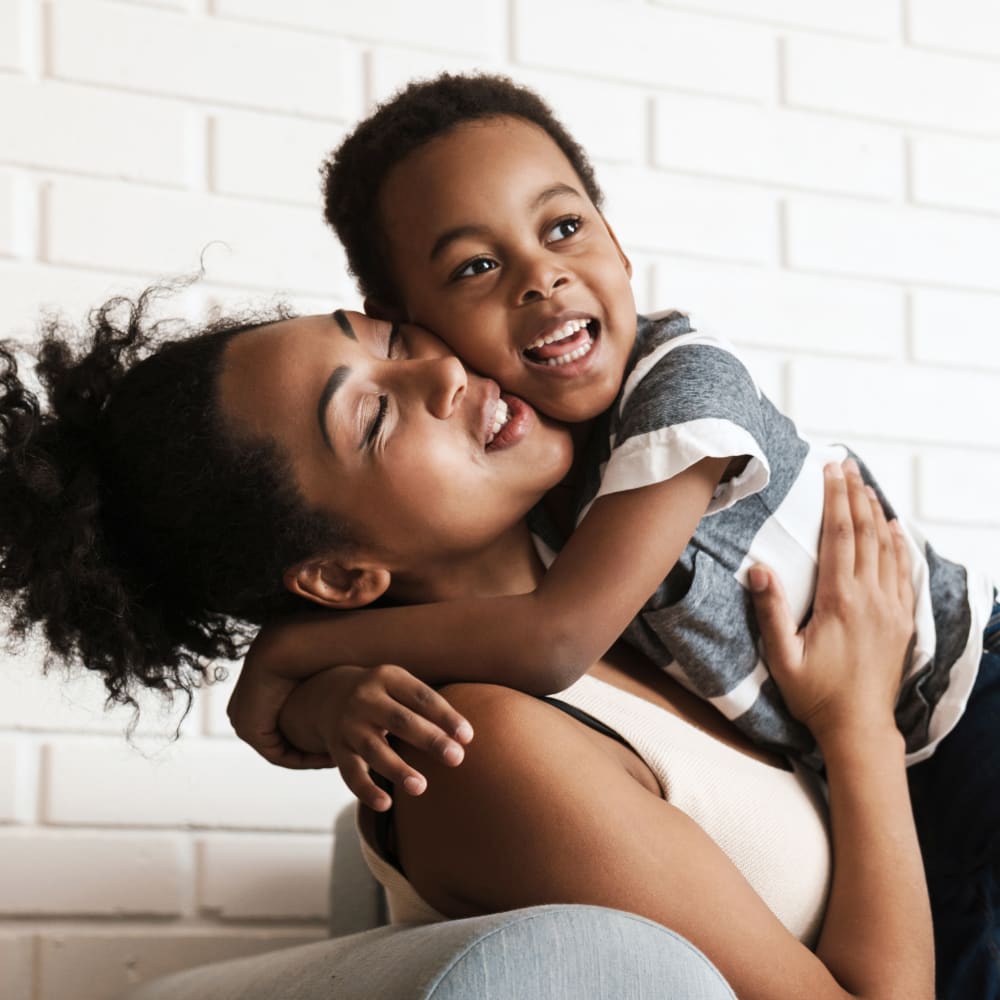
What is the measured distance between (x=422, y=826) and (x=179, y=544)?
31 centimetres

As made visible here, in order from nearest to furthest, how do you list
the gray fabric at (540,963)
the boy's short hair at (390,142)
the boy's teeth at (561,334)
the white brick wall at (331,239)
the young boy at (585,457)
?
the gray fabric at (540,963) → the young boy at (585,457) → the boy's teeth at (561,334) → the boy's short hair at (390,142) → the white brick wall at (331,239)

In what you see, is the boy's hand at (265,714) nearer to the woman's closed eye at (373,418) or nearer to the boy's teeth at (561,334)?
the woman's closed eye at (373,418)

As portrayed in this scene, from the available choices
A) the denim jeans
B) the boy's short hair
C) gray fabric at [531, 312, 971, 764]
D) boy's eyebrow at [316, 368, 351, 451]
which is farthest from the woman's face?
the denim jeans

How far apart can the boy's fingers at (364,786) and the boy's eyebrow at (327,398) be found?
242 mm

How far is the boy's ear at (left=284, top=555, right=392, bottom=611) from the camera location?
44.3 inches

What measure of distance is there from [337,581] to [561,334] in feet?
0.91

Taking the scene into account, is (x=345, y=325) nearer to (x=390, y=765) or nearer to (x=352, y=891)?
(x=390, y=765)

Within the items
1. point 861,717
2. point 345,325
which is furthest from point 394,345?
point 861,717

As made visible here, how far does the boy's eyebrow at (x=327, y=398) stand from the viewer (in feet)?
3.54

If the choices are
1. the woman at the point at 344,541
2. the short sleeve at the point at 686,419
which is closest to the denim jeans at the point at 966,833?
the woman at the point at 344,541

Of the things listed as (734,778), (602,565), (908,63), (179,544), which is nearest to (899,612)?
(734,778)

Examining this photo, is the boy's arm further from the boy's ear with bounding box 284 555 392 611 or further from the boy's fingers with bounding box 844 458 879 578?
the boy's fingers with bounding box 844 458 879 578

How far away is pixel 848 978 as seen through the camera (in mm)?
1036

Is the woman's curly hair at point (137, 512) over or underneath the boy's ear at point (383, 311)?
underneath
